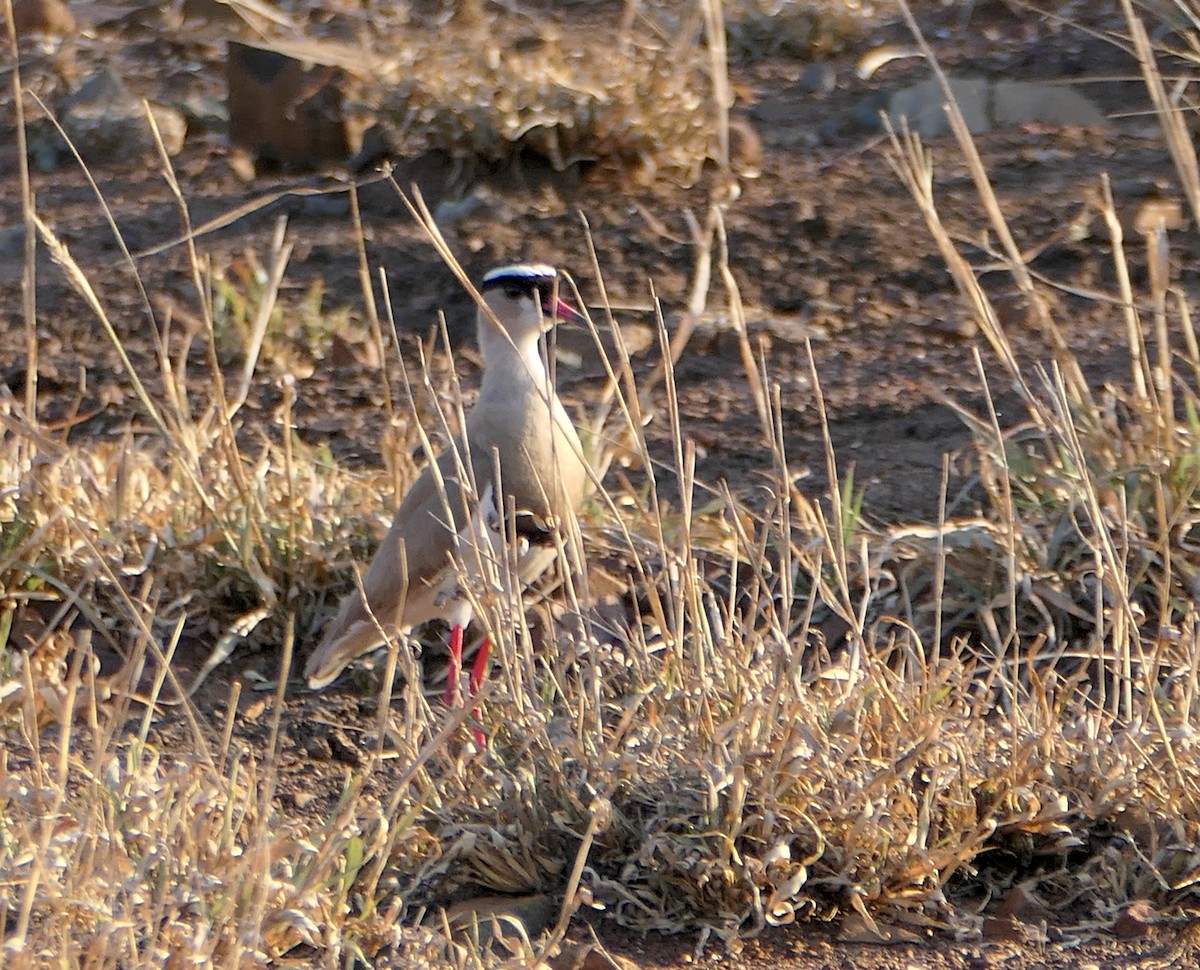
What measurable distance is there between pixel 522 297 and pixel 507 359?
0.77ft

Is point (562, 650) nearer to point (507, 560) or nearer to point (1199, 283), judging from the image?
point (507, 560)

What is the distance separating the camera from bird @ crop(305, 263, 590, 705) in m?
3.98

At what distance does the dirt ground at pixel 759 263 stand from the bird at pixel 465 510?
22 cm

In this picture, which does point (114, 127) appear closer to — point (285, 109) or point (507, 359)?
point (285, 109)

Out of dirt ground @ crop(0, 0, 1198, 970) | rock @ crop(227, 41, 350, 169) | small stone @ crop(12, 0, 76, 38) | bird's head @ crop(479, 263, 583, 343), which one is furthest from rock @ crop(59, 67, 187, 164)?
bird's head @ crop(479, 263, 583, 343)

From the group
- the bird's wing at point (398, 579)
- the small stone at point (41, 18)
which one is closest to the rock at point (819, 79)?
the small stone at point (41, 18)

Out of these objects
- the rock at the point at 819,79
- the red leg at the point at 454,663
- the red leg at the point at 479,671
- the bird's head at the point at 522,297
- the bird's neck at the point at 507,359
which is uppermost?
the bird's head at the point at 522,297

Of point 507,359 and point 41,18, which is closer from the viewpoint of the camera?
point 507,359

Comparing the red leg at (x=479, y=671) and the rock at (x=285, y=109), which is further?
the rock at (x=285, y=109)

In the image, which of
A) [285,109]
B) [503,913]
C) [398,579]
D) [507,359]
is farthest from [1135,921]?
[285,109]

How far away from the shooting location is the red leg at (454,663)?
398 centimetres

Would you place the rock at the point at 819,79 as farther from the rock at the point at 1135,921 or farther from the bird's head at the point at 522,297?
the rock at the point at 1135,921

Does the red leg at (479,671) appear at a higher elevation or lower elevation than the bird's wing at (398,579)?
lower

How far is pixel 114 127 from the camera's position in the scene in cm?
811
